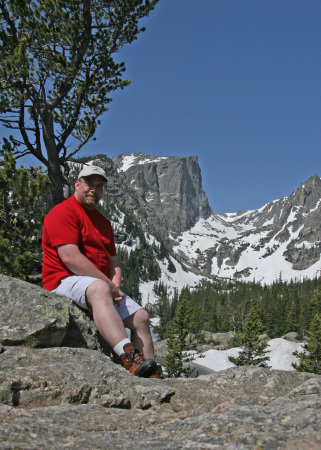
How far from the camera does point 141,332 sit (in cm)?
565

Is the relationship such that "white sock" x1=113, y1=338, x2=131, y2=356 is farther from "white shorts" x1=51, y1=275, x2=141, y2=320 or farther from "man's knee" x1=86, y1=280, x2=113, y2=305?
"white shorts" x1=51, y1=275, x2=141, y2=320

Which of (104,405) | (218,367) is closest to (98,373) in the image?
(104,405)

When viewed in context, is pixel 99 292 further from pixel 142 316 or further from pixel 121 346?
pixel 142 316

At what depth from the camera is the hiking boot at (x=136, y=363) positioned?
471 cm

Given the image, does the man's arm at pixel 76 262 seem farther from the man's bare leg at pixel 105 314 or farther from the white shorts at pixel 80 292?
the man's bare leg at pixel 105 314

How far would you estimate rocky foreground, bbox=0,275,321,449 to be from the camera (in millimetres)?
2383

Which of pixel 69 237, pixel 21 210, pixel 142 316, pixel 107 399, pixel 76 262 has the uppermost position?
pixel 21 210

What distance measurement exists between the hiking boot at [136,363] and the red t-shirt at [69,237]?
170 cm

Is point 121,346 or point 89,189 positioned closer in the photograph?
point 121,346

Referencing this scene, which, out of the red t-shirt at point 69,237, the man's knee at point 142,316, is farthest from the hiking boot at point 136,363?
the red t-shirt at point 69,237

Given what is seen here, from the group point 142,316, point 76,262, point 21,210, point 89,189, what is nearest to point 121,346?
point 142,316

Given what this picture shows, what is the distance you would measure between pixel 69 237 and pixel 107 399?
2557mm

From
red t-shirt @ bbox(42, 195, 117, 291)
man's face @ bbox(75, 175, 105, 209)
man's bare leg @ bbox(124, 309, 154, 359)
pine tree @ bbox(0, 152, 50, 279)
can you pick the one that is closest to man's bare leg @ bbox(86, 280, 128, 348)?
man's bare leg @ bbox(124, 309, 154, 359)

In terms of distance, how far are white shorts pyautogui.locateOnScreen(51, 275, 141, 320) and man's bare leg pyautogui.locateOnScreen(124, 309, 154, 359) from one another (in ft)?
0.32
